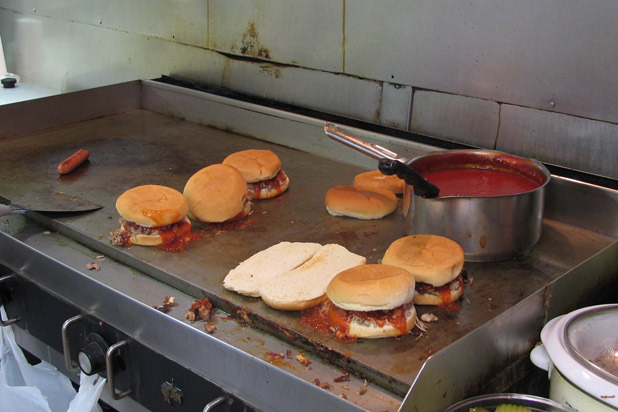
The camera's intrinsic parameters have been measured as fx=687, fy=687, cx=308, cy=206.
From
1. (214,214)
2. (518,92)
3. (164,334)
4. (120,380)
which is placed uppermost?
(518,92)

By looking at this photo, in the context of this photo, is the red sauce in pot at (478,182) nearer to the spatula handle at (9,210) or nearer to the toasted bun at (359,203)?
the toasted bun at (359,203)

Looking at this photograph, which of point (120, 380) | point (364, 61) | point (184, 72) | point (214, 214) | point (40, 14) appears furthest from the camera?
point (40, 14)

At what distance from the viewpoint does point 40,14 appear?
185 inches

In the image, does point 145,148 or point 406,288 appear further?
point 145,148

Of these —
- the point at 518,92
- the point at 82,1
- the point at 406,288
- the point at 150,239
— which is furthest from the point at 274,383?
the point at 82,1

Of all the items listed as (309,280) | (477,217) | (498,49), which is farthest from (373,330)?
(498,49)

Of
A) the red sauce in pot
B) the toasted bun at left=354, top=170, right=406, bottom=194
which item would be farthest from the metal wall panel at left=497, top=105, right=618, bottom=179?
the toasted bun at left=354, top=170, right=406, bottom=194

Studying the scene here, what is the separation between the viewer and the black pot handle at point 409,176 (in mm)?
1797

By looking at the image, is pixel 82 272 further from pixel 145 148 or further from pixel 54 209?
pixel 145 148

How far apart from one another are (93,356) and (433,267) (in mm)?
999

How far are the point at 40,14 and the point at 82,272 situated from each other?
3.32m

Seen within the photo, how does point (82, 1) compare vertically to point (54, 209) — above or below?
above

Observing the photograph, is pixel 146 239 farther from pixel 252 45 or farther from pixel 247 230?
pixel 252 45

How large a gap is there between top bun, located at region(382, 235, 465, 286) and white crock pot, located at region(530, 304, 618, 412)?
274 mm
